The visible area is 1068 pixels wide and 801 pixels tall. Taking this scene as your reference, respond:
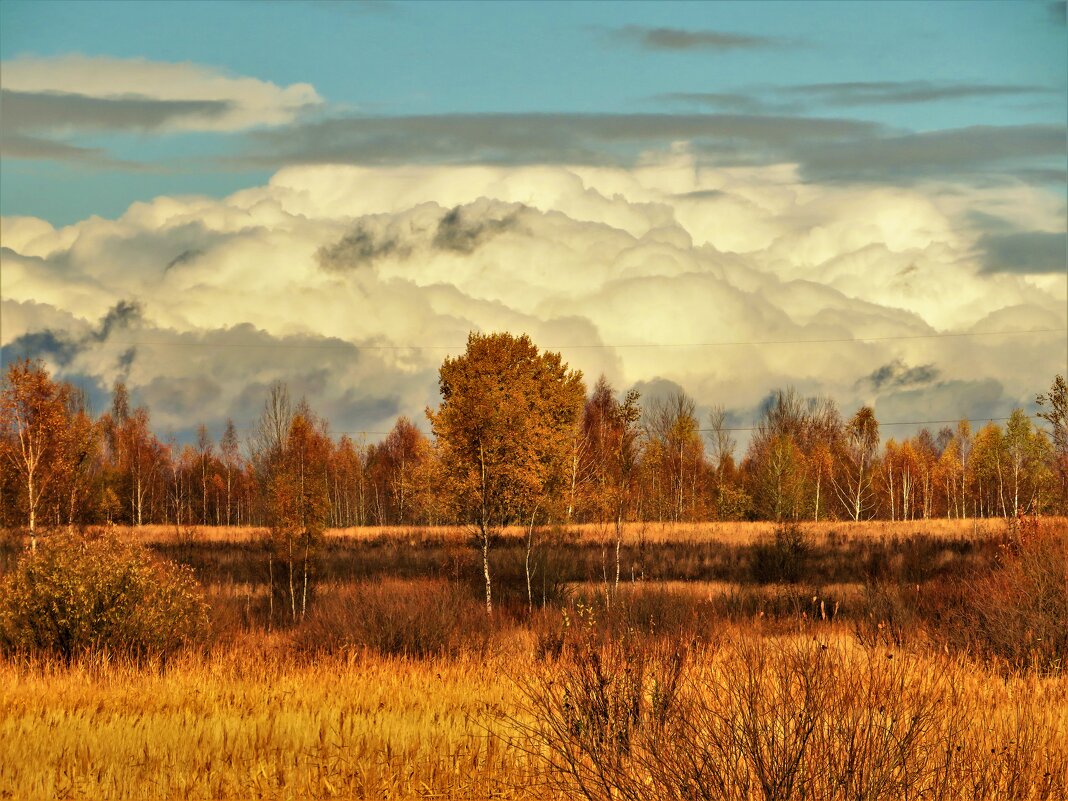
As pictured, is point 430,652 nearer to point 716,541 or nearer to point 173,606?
point 173,606

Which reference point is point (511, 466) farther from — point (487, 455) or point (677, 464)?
point (677, 464)

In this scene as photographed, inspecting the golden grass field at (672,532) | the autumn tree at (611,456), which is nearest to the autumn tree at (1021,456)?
the golden grass field at (672,532)

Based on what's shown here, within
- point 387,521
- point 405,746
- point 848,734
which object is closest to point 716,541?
point 405,746

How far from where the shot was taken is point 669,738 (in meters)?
7.20

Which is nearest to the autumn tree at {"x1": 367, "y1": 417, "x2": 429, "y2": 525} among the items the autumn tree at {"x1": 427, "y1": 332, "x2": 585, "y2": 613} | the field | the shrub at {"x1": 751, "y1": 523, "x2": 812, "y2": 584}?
the autumn tree at {"x1": 427, "y1": 332, "x2": 585, "y2": 613}

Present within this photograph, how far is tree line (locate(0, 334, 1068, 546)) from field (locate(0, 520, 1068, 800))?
804cm

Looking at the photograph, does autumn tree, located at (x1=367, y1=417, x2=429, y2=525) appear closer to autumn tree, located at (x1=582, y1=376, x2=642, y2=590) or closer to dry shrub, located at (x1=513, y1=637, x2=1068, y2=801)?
autumn tree, located at (x1=582, y1=376, x2=642, y2=590)

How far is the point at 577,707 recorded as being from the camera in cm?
892

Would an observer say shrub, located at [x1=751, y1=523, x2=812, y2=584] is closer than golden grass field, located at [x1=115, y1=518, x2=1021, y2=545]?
Yes

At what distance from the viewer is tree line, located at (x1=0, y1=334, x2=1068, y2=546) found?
108 feet

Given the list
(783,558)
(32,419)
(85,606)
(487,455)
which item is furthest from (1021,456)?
(85,606)

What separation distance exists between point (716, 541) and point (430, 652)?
33126 mm

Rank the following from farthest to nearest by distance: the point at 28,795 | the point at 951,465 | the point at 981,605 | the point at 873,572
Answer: the point at 951,465 → the point at 873,572 → the point at 981,605 → the point at 28,795

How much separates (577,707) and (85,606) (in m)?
11.4
